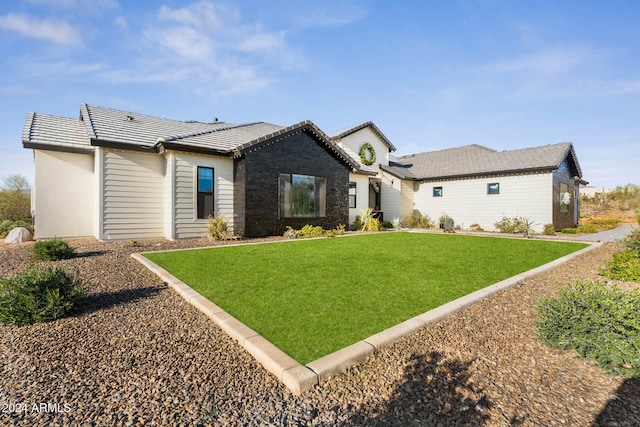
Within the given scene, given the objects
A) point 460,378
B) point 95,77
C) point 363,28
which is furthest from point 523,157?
point 95,77

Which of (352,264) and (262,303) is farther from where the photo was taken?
(352,264)

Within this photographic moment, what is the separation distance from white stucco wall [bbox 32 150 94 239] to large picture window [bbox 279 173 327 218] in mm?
7661

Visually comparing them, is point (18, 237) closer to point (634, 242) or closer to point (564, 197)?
point (634, 242)

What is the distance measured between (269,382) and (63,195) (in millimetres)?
12495

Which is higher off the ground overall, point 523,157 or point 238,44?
point 238,44

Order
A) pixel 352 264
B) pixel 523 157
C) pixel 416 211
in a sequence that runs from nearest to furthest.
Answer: pixel 352 264 < pixel 523 157 < pixel 416 211

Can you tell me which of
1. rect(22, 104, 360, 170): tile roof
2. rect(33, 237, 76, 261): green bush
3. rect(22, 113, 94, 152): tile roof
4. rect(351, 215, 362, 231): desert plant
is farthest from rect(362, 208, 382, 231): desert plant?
rect(22, 113, 94, 152): tile roof

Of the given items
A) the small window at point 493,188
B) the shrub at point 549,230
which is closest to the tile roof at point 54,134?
the small window at point 493,188

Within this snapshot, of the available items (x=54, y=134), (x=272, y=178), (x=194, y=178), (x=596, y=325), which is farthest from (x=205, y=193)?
(x=596, y=325)

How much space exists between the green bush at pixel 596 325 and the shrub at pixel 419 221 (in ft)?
49.5

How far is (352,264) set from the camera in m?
6.36

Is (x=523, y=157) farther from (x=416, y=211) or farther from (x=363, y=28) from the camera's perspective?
(x=363, y=28)

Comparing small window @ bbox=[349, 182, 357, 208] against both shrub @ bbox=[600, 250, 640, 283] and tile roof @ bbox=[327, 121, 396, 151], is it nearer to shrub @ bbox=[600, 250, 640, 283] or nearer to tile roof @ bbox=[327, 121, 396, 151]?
tile roof @ bbox=[327, 121, 396, 151]

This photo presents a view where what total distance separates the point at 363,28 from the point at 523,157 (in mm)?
12249
